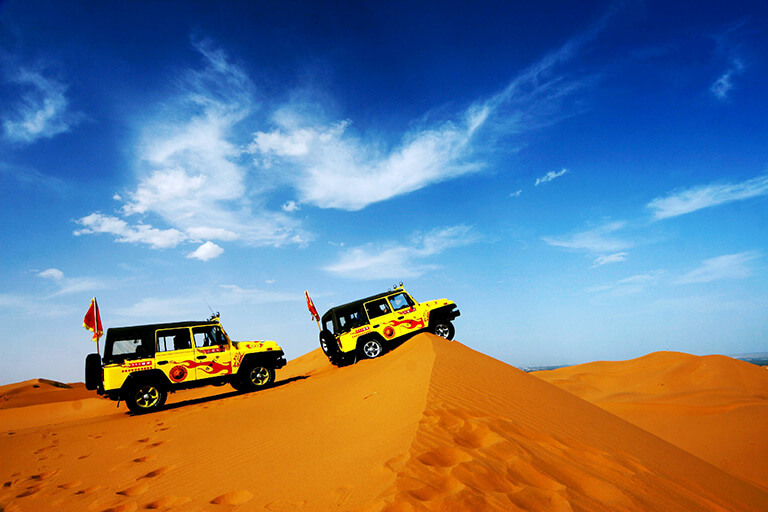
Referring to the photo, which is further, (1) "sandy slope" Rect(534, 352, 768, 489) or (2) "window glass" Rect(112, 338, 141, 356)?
(2) "window glass" Rect(112, 338, 141, 356)

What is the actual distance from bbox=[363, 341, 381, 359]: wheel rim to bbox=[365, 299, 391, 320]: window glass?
1.02 metres

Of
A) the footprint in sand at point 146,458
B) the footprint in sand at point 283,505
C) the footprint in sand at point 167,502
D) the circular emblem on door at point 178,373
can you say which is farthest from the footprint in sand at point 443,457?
the circular emblem on door at point 178,373

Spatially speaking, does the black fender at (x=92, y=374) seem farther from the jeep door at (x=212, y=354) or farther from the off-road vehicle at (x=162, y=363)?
the jeep door at (x=212, y=354)

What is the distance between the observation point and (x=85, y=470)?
529 centimetres

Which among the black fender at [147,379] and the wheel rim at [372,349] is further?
the wheel rim at [372,349]

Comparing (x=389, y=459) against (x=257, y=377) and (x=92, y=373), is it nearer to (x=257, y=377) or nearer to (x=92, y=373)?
(x=257, y=377)

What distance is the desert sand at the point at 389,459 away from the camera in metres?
3.01

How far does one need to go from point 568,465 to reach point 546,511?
1.29 meters

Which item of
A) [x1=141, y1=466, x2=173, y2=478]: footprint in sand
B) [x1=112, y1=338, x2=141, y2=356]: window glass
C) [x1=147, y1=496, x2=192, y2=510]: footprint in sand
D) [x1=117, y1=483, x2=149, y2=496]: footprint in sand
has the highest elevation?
[x1=112, y1=338, x2=141, y2=356]: window glass

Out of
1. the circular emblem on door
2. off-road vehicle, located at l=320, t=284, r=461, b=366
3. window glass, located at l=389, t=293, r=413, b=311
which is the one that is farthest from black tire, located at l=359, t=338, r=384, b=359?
the circular emblem on door

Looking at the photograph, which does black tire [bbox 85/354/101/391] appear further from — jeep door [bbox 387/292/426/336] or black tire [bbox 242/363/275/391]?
jeep door [bbox 387/292/426/336]

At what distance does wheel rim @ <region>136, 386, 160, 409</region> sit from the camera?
1038 centimetres

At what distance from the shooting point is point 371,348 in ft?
43.9

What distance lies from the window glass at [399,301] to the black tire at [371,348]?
140 centimetres
